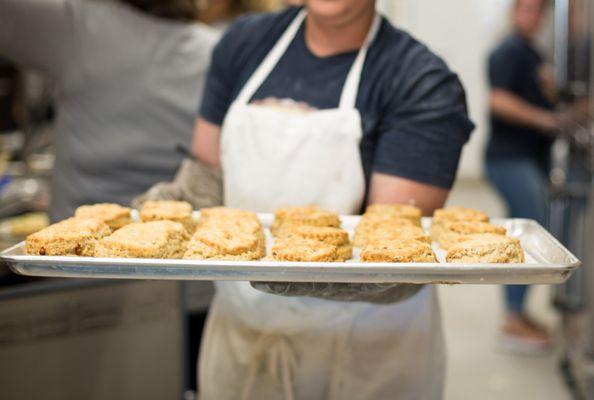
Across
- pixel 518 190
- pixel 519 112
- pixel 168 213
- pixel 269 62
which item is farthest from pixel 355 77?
pixel 518 190

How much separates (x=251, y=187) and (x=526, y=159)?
87.6 inches

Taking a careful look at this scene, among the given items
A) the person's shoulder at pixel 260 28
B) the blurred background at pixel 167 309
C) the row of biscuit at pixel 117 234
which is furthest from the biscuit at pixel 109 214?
the blurred background at pixel 167 309

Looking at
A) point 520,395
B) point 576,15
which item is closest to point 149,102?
point 576,15

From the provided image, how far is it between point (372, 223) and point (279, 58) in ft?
1.48

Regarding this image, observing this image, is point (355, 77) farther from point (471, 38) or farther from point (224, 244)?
point (471, 38)

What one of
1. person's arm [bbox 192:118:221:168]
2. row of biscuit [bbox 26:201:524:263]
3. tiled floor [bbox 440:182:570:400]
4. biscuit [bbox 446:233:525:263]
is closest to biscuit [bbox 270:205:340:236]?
row of biscuit [bbox 26:201:524:263]

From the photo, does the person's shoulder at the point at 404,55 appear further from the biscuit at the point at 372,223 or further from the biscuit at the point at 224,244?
the biscuit at the point at 224,244

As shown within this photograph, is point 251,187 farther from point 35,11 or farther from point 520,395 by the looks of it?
point 520,395

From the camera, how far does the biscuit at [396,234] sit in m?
1.21

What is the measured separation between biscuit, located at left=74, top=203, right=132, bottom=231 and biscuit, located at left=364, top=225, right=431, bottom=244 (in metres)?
0.42

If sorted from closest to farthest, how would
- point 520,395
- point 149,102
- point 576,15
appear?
point 149,102 → point 576,15 → point 520,395

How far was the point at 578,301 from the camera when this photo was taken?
296cm

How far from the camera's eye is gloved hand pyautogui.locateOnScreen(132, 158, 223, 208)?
1528 mm

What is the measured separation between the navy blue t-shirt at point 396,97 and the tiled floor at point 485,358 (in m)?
1.06
